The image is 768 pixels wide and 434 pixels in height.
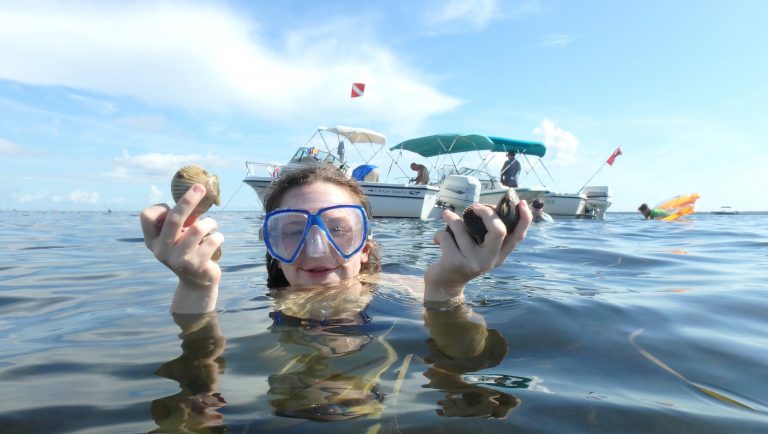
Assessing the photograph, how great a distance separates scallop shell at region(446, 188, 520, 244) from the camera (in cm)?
181

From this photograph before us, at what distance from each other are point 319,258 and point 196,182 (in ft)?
3.38

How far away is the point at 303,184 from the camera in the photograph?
9.73 ft

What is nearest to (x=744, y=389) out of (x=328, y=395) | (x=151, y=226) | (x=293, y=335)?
(x=328, y=395)

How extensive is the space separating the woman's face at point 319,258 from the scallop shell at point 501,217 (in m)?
1.00

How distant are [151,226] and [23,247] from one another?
24.6ft

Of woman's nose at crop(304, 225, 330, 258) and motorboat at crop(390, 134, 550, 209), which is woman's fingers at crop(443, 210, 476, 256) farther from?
motorboat at crop(390, 134, 550, 209)

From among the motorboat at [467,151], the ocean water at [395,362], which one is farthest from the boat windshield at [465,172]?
the ocean water at [395,362]

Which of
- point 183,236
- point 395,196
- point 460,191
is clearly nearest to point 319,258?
point 183,236

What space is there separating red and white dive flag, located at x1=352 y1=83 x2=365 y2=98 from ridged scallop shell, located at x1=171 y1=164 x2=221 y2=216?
18.0 metres

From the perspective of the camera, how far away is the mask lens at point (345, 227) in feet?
8.80

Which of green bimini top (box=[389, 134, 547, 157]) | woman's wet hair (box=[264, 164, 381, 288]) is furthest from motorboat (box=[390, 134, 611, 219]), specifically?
woman's wet hair (box=[264, 164, 381, 288])

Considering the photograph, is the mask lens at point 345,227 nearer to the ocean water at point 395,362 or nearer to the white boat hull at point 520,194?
the ocean water at point 395,362

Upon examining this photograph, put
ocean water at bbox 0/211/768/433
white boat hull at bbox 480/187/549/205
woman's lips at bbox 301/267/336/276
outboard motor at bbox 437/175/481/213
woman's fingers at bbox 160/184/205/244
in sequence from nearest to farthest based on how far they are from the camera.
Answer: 1. ocean water at bbox 0/211/768/433
2. woman's fingers at bbox 160/184/205/244
3. woman's lips at bbox 301/267/336/276
4. outboard motor at bbox 437/175/481/213
5. white boat hull at bbox 480/187/549/205

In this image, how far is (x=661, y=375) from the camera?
167cm
